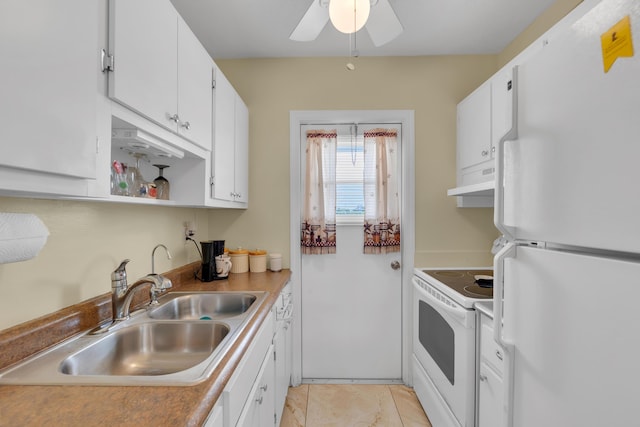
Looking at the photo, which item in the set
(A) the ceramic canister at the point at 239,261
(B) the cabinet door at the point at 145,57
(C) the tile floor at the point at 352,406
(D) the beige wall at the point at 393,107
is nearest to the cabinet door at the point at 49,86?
(B) the cabinet door at the point at 145,57

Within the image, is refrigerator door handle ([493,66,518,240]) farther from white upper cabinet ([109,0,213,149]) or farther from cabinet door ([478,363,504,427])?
white upper cabinet ([109,0,213,149])

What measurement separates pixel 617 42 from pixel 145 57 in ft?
4.31

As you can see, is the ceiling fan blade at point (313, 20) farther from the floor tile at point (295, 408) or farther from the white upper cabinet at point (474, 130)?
the floor tile at point (295, 408)

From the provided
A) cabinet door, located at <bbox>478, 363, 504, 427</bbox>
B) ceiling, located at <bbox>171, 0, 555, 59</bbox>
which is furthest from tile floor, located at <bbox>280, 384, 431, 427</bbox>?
ceiling, located at <bbox>171, 0, 555, 59</bbox>

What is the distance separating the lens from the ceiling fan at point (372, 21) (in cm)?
141

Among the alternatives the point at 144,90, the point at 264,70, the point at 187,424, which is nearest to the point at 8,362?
the point at 187,424

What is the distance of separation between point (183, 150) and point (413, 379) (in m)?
2.28

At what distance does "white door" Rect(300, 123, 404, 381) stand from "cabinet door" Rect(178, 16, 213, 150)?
120cm

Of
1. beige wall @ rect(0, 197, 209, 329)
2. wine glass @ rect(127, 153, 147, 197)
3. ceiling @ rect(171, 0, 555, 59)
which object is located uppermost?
ceiling @ rect(171, 0, 555, 59)

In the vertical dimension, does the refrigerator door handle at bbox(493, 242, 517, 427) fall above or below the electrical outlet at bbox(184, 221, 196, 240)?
below

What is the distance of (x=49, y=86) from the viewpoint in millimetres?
679

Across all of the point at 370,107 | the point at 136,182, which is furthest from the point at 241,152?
the point at 370,107

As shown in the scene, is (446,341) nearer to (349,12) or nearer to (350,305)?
(350,305)

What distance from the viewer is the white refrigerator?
1.99 feet
